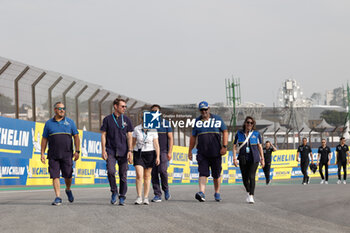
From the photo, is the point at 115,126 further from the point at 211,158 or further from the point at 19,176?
the point at 19,176

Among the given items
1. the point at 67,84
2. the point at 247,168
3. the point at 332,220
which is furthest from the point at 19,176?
the point at 332,220

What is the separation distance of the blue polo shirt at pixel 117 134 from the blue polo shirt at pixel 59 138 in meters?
0.62

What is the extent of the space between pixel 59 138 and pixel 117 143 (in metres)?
0.95

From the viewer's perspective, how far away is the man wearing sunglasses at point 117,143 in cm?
1026

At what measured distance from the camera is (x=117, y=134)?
10328mm

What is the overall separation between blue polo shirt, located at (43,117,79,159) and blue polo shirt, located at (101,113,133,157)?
62 cm

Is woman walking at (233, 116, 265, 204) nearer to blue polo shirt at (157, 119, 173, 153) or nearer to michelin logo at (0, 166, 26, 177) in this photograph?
blue polo shirt at (157, 119, 173, 153)

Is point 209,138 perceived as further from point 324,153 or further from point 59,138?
point 324,153

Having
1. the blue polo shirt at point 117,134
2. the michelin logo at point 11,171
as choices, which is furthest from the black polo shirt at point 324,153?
the blue polo shirt at point 117,134

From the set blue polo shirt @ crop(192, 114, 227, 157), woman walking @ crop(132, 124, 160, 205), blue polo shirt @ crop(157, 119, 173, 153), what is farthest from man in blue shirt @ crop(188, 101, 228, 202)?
woman walking @ crop(132, 124, 160, 205)

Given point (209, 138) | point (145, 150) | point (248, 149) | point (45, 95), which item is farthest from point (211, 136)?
point (45, 95)

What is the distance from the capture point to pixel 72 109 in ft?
63.5

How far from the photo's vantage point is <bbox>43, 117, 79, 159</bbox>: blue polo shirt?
10402 millimetres

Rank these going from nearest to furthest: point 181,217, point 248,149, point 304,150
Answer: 1. point 181,217
2. point 248,149
3. point 304,150
